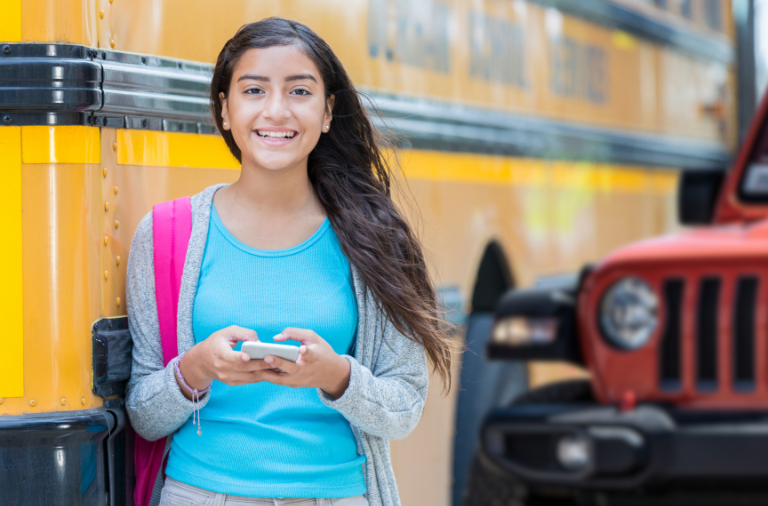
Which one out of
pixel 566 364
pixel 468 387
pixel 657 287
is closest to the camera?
pixel 657 287

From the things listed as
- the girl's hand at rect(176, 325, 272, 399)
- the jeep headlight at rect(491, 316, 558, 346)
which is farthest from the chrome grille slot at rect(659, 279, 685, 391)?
the girl's hand at rect(176, 325, 272, 399)

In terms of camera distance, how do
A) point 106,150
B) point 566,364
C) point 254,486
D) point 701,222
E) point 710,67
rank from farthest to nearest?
1. point 710,67
2. point 701,222
3. point 566,364
4. point 106,150
5. point 254,486

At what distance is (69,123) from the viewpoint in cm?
211

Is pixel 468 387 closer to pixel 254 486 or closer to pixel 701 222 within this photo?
pixel 701 222

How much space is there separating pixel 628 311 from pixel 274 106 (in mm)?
920

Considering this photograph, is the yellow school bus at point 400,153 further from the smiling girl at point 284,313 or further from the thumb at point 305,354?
the thumb at point 305,354

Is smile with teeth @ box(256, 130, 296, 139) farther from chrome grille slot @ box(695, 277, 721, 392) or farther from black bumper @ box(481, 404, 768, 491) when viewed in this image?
chrome grille slot @ box(695, 277, 721, 392)

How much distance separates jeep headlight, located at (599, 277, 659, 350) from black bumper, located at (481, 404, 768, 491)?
6.4 inches

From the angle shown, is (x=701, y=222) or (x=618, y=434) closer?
(x=618, y=434)

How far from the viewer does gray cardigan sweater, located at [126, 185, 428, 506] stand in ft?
6.77

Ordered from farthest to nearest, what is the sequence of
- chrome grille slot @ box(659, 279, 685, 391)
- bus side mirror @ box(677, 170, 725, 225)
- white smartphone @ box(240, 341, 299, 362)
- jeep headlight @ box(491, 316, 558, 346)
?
bus side mirror @ box(677, 170, 725, 225), jeep headlight @ box(491, 316, 558, 346), chrome grille slot @ box(659, 279, 685, 391), white smartphone @ box(240, 341, 299, 362)

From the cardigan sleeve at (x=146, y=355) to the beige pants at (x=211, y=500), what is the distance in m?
0.12

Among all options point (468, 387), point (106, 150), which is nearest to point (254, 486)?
point (106, 150)

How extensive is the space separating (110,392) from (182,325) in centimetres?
25
